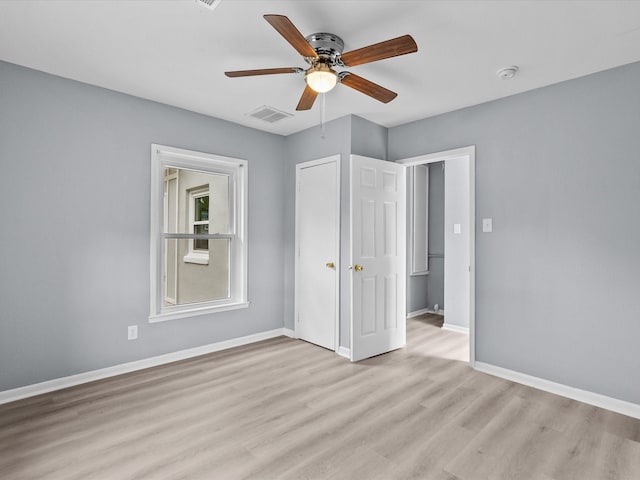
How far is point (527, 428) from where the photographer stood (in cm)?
242

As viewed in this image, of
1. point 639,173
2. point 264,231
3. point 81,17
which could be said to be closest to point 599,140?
point 639,173

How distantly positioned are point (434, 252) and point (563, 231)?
3.06 metres

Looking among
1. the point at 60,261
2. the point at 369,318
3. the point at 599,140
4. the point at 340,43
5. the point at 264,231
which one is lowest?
the point at 369,318

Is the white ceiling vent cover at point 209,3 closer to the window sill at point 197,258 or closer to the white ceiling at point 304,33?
the white ceiling at point 304,33

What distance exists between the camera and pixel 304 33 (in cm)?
234

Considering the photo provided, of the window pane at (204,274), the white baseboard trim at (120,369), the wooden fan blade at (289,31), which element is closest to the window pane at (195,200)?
the window pane at (204,274)

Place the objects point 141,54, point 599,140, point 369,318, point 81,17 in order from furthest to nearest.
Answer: point 369,318 < point 599,140 < point 141,54 < point 81,17

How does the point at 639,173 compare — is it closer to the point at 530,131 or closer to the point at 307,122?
the point at 530,131

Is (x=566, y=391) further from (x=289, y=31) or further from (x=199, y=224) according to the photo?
(x=199, y=224)

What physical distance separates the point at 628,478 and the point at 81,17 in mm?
4147

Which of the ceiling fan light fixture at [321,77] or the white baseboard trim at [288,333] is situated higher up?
the ceiling fan light fixture at [321,77]

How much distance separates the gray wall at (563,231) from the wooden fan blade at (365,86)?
1436 mm

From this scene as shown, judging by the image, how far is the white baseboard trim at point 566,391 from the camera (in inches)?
104

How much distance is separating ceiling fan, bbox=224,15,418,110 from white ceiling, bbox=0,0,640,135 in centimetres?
11
